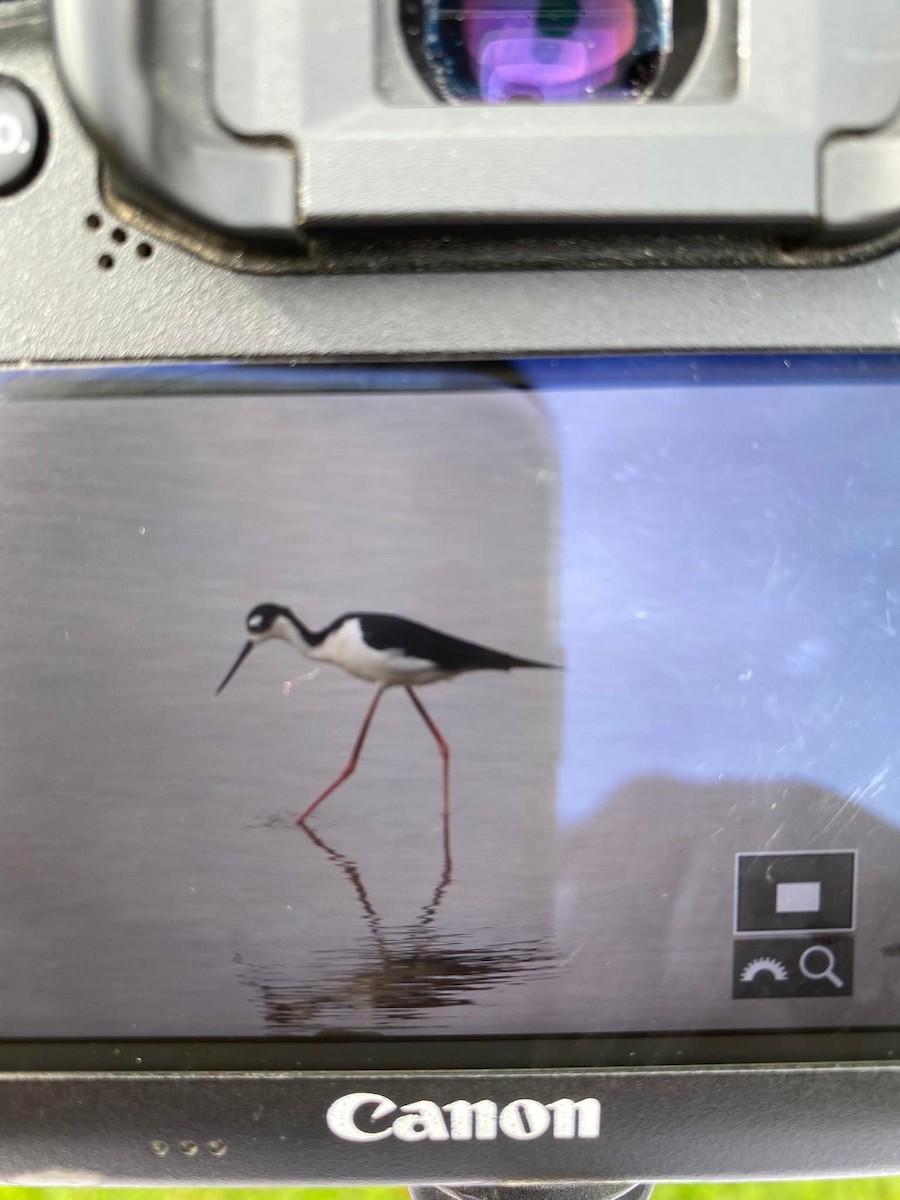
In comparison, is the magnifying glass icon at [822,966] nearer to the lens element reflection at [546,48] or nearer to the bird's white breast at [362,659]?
the bird's white breast at [362,659]

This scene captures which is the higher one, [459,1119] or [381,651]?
[381,651]

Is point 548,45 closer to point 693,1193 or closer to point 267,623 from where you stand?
point 267,623

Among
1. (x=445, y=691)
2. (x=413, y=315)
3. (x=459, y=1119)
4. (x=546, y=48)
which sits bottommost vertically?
(x=459, y=1119)

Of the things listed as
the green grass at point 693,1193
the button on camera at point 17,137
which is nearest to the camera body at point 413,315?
the button on camera at point 17,137

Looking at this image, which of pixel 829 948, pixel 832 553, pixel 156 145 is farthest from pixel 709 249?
pixel 829 948

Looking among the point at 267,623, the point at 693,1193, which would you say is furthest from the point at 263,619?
the point at 693,1193

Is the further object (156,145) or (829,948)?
(829,948)

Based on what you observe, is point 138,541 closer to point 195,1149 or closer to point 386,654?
point 386,654
